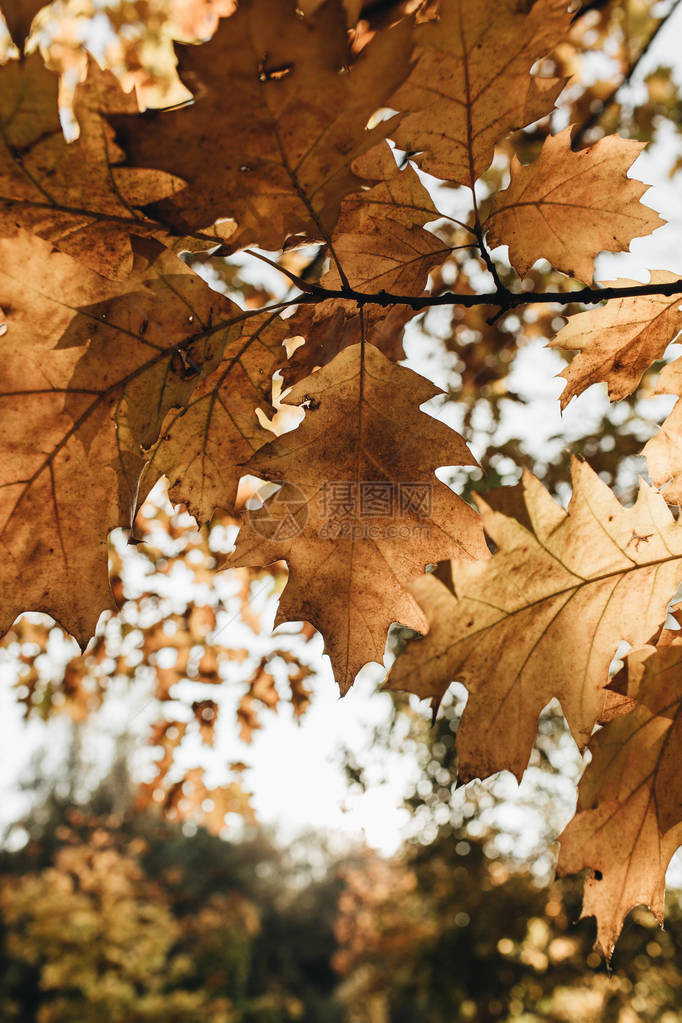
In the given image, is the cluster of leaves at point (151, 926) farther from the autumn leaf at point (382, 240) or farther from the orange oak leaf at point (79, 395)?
the autumn leaf at point (382, 240)

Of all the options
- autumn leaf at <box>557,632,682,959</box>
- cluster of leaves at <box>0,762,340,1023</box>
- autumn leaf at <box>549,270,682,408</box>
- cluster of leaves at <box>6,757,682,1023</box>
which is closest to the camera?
autumn leaf at <box>557,632,682,959</box>

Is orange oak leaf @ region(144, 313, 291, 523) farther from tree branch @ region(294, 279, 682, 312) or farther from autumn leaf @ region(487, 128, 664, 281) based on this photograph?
autumn leaf @ region(487, 128, 664, 281)

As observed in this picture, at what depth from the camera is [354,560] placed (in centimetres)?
100

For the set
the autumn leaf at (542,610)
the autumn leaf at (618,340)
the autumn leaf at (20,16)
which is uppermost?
the autumn leaf at (20,16)

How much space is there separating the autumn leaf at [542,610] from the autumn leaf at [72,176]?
1.93ft

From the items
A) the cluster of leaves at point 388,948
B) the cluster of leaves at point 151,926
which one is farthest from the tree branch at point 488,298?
the cluster of leaves at point 151,926

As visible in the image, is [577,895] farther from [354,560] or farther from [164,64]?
[164,64]

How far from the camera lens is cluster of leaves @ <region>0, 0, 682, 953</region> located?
74cm

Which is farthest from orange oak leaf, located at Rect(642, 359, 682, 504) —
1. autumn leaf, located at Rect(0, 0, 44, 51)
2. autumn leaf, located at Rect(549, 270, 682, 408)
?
autumn leaf, located at Rect(0, 0, 44, 51)

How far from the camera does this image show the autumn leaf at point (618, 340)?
1.04 meters

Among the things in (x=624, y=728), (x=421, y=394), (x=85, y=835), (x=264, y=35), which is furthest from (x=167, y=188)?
(x=85, y=835)

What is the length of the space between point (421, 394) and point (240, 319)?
28 centimetres

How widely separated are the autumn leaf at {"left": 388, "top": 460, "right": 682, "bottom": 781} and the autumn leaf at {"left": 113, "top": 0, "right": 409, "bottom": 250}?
0.46 m

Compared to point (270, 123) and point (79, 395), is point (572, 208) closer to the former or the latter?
point (270, 123)
